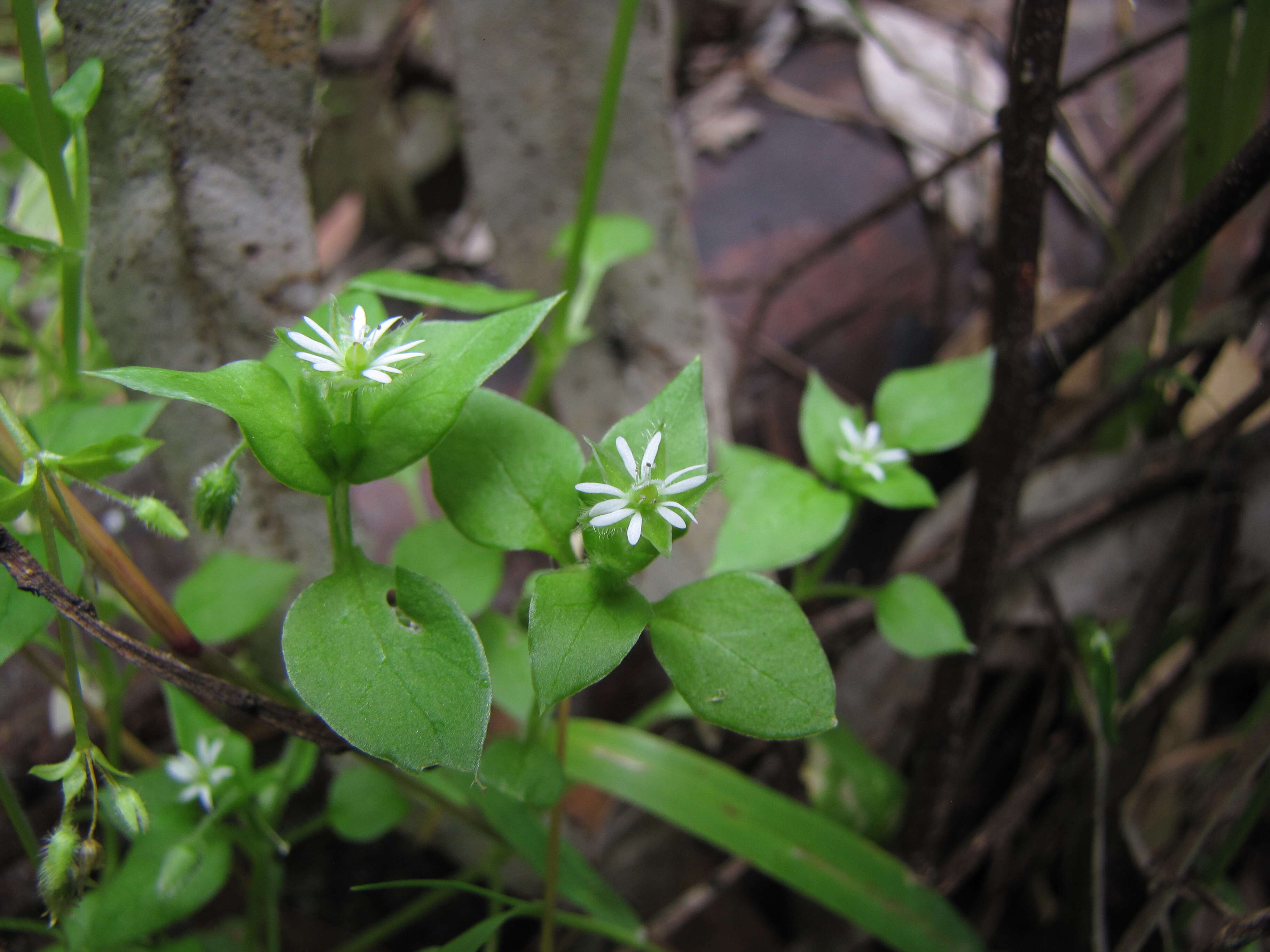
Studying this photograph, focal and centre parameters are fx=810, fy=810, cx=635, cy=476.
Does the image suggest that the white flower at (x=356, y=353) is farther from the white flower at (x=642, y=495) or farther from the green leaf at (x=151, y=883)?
the green leaf at (x=151, y=883)

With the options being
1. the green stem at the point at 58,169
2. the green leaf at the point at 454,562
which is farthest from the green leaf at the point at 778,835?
the green stem at the point at 58,169

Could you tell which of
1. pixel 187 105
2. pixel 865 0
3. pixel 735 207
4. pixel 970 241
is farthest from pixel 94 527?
pixel 865 0

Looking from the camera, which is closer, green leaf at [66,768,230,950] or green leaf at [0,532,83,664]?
green leaf at [0,532,83,664]

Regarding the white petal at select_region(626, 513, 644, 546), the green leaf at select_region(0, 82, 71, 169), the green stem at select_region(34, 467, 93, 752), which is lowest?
the green stem at select_region(34, 467, 93, 752)

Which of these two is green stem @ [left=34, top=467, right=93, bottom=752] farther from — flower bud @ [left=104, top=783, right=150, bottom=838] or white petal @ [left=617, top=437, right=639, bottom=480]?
white petal @ [left=617, top=437, right=639, bottom=480]

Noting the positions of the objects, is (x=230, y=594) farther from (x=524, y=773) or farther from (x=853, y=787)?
(x=853, y=787)

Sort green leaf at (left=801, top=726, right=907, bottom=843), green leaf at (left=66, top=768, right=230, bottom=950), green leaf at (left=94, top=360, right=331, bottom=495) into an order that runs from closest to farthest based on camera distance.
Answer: green leaf at (left=94, top=360, right=331, bottom=495) → green leaf at (left=66, top=768, right=230, bottom=950) → green leaf at (left=801, top=726, right=907, bottom=843)

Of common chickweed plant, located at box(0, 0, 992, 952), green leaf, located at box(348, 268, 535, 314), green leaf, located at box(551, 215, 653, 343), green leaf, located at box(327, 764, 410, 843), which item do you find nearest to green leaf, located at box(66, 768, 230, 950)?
common chickweed plant, located at box(0, 0, 992, 952)

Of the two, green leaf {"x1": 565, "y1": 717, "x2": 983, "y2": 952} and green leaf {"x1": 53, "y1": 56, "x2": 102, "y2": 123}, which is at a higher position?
green leaf {"x1": 53, "y1": 56, "x2": 102, "y2": 123}
